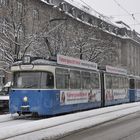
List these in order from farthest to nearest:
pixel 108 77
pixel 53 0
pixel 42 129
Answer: pixel 53 0, pixel 108 77, pixel 42 129

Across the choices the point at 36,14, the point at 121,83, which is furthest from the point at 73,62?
the point at 36,14

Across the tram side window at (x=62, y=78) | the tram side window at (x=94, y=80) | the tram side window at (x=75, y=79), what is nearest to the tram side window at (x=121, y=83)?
the tram side window at (x=94, y=80)

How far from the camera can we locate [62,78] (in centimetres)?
2294

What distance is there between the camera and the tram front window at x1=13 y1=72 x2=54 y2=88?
70.6 feet

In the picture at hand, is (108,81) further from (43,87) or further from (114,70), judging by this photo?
(43,87)

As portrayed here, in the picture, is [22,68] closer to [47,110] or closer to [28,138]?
[47,110]

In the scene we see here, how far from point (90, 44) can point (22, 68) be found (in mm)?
25716

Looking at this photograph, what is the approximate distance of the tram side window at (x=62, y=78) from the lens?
2237 cm

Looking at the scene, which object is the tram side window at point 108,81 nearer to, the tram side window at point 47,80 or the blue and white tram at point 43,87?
the blue and white tram at point 43,87

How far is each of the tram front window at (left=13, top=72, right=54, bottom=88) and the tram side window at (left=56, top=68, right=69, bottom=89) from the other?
2.09 feet

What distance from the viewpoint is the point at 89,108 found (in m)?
28.1

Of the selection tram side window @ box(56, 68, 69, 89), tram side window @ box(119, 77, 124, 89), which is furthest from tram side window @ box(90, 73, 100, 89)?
tram side window @ box(119, 77, 124, 89)

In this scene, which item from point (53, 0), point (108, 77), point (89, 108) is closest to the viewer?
point (89, 108)

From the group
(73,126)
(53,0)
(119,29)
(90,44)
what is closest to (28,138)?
(73,126)
